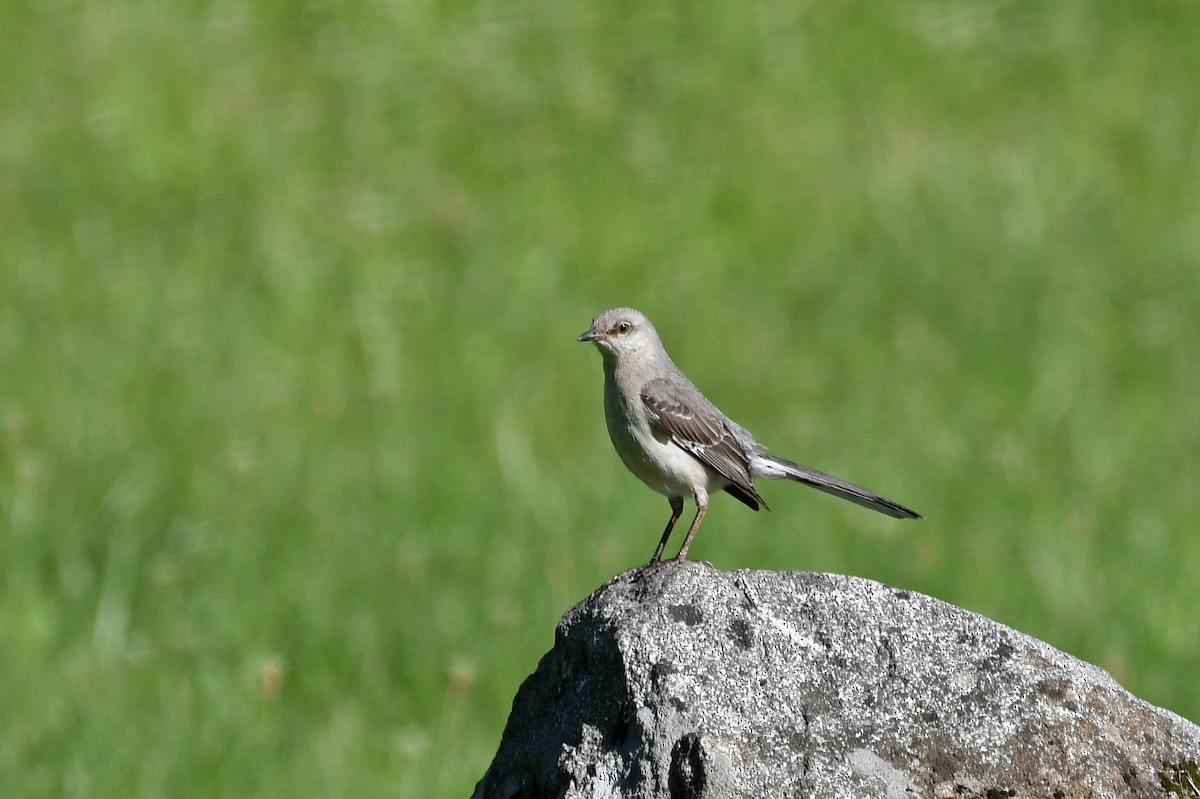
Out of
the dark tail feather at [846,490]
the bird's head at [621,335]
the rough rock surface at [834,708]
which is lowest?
the rough rock surface at [834,708]

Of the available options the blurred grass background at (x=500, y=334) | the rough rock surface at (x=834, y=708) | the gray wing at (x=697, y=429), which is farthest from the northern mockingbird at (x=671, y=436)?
the blurred grass background at (x=500, y=334)

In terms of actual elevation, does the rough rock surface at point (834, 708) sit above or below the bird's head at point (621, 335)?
below

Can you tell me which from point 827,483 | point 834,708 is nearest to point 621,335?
point 827,483

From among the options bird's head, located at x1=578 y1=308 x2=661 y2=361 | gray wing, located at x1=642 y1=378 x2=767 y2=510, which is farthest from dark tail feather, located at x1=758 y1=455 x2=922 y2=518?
bird's head, located at x1=578 y1=308 x2=661 y2=361

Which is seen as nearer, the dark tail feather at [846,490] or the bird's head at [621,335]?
the dark tail feather at [846,490]

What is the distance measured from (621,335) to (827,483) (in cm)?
103

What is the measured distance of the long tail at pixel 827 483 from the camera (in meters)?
5.75

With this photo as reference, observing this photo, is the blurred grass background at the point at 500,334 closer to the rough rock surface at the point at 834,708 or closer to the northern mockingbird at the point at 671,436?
the northern mockingbird at the point at 671,436

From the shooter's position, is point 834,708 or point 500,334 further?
point 500,334

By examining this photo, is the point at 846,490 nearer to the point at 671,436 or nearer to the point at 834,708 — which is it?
the point at 671,436

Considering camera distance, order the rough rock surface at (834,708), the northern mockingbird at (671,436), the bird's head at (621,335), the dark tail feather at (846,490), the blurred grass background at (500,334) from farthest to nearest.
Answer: the blurred grass background at (500,334)
the bird's head at (621,335)
the northern mockingbird at (671,436)
the dark tail feather at (846,490)
the rough rock surface at (834,708)

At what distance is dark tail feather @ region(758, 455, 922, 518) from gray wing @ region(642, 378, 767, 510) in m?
0.16

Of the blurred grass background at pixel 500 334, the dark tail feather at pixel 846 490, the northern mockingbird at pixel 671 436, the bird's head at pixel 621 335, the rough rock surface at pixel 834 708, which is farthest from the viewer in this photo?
the blurred grass background at pixel 500 334

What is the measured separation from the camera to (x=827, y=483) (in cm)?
609
